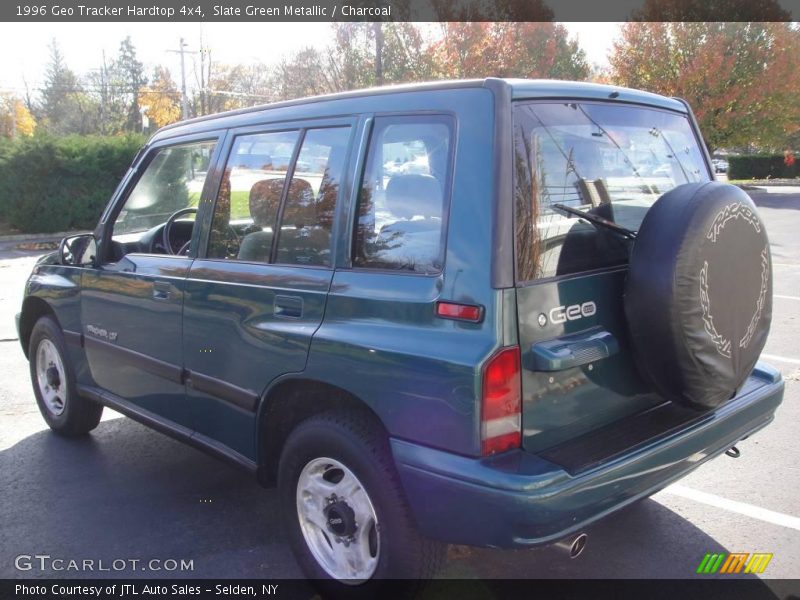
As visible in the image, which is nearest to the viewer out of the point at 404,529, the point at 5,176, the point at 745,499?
the point at 404,529

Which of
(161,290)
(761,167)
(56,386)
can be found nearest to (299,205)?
(161,290)

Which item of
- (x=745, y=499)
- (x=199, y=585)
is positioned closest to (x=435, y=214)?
(x=199, y=585)

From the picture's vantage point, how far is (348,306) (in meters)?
2.77

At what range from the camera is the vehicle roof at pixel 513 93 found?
8.55 feet

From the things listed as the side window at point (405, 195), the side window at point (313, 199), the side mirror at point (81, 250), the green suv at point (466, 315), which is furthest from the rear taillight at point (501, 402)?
the side mirror at point (81, 250)

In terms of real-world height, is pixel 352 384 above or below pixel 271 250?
below

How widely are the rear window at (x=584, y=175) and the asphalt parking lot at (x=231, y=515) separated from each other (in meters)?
1.45

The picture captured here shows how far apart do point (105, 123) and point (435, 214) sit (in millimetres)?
52333

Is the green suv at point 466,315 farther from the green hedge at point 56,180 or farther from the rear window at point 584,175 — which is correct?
the green hedge at point 56,180

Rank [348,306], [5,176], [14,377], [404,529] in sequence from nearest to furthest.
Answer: [404,529], [348,306], [14,377], [5,176]

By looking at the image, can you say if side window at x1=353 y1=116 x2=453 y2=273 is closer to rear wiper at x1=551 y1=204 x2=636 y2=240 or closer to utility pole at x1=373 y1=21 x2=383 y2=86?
rear wiper at x1=551 y1=204 x2=636 y2=240

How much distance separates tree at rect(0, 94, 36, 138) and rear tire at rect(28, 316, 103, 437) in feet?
178

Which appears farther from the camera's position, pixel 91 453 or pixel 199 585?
pixel 91 453

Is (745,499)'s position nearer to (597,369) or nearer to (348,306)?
(597,369)
